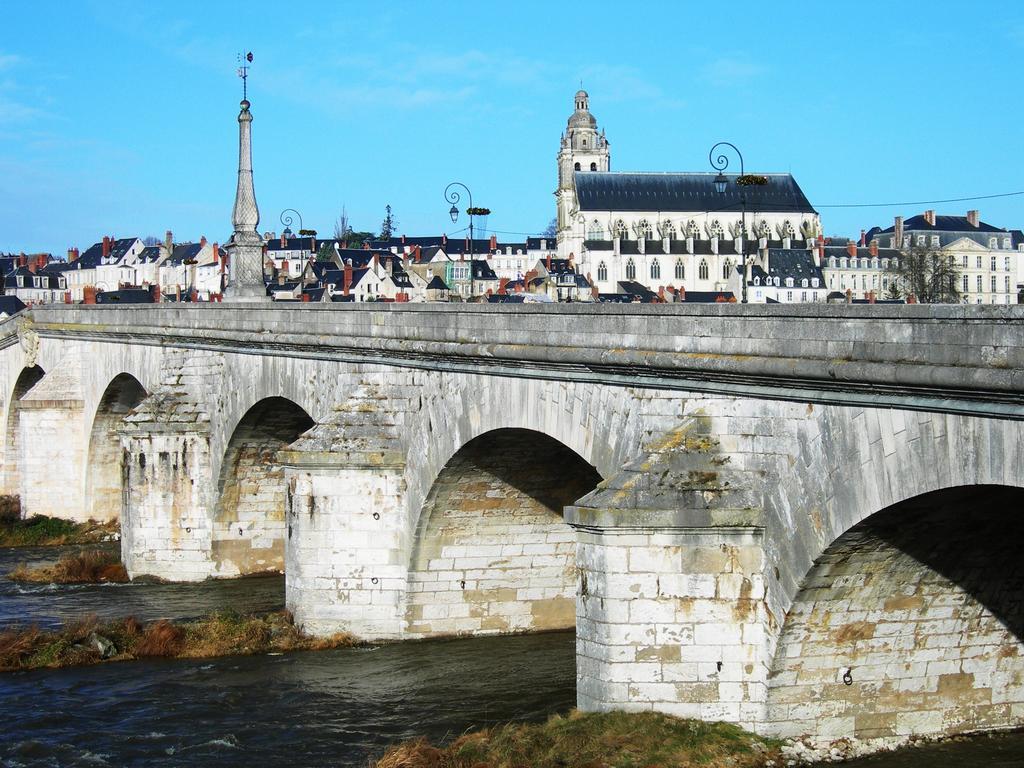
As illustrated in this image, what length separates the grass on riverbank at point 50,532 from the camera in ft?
128

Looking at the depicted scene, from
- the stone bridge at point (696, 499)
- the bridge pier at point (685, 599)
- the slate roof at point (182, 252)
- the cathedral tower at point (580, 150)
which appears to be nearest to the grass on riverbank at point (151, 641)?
the stone bridge at point (696, 499)

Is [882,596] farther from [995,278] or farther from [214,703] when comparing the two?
[995,278]

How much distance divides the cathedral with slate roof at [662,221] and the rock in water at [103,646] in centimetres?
10752

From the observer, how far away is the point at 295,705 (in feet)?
67.8

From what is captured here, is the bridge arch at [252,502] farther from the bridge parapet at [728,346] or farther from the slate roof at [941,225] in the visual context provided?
the slate roof at [941,225]

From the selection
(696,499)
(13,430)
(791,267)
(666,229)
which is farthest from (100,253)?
(696,499)

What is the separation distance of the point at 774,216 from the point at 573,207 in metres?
19.4

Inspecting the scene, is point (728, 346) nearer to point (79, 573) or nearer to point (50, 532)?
point (79, 573)

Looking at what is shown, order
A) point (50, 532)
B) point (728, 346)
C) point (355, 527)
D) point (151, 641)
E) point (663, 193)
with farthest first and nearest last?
point (663, 193), point (50, 532), point (151, 641), point (355, 527), point (728, 346)

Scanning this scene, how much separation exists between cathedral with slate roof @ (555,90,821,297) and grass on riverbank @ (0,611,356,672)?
10683 cm

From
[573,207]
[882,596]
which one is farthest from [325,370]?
[573,207]

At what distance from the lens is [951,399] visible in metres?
12.0

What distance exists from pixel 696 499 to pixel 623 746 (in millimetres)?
2509

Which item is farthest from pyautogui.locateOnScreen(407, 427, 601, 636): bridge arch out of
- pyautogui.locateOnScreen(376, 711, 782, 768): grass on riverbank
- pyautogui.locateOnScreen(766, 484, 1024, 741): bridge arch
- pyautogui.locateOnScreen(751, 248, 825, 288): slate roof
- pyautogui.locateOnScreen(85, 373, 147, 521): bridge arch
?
pyautogui.locateOnScreen(751, 248, 825, 288): slate roof
